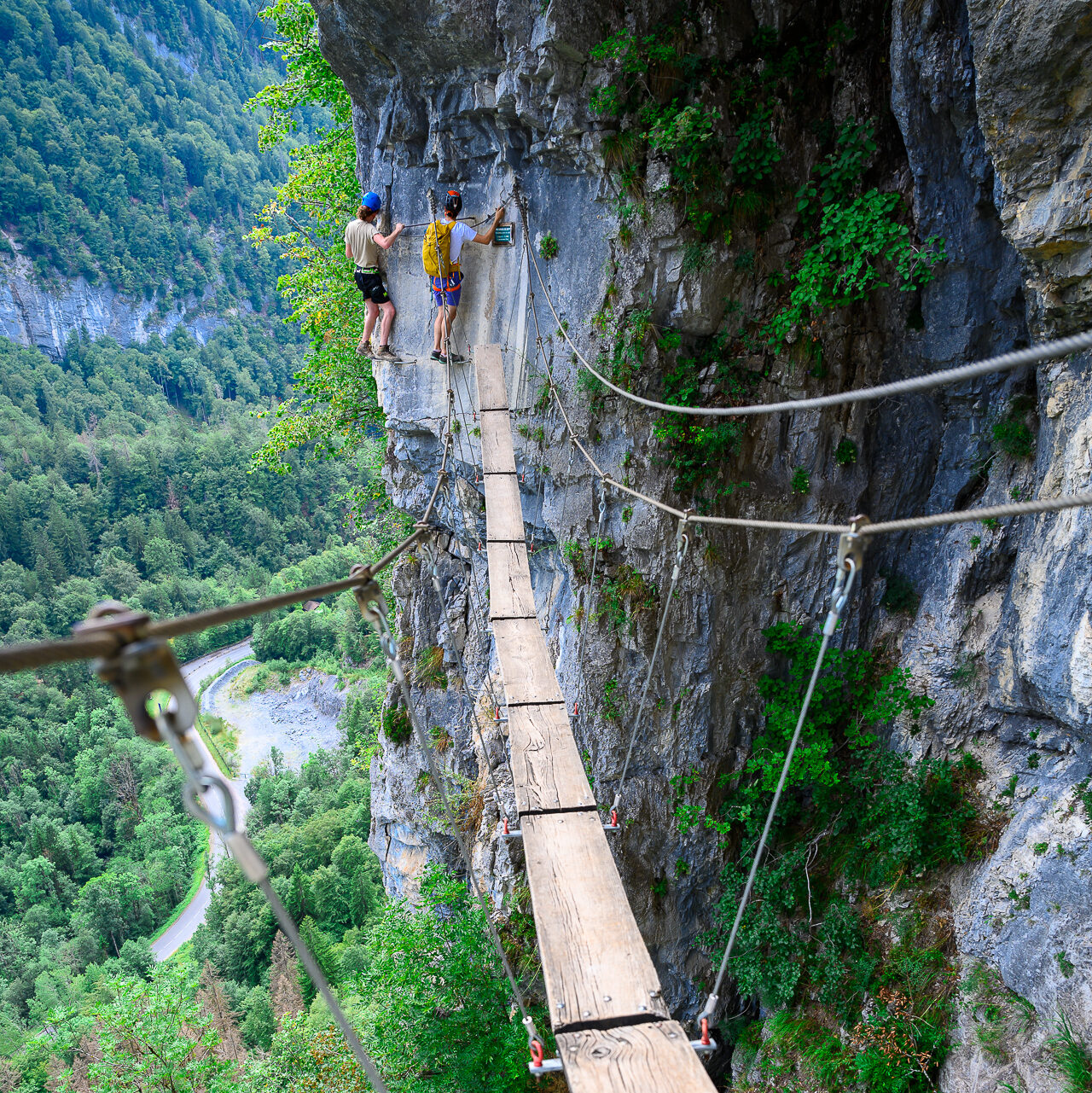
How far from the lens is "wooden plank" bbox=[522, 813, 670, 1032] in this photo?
7.48ft

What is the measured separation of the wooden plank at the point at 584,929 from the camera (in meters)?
2.28

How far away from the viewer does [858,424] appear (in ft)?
20.0

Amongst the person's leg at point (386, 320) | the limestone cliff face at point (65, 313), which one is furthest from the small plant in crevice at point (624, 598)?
the limestone cliff face at point (65, 313)

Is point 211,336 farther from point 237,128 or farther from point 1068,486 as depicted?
point 1068,486

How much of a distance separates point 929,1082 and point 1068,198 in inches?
223

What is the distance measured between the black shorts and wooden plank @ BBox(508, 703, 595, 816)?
585cm

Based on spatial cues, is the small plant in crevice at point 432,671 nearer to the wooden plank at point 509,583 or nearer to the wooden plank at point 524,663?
the wooden plank at point 509,583

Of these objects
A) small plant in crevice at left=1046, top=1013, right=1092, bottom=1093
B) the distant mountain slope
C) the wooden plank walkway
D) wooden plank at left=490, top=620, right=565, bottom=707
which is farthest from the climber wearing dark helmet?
the distant mountain slope

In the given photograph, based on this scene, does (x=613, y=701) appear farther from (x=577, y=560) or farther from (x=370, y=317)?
(x=370, y=317)

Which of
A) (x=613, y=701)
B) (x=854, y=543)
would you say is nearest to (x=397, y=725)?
(x=613, y=701)

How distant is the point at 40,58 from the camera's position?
8944cm

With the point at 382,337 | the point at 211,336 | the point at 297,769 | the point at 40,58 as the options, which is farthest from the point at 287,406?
the point at 40,58

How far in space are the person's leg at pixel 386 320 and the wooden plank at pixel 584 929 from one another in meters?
6.51

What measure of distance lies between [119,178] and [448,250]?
111040mm
